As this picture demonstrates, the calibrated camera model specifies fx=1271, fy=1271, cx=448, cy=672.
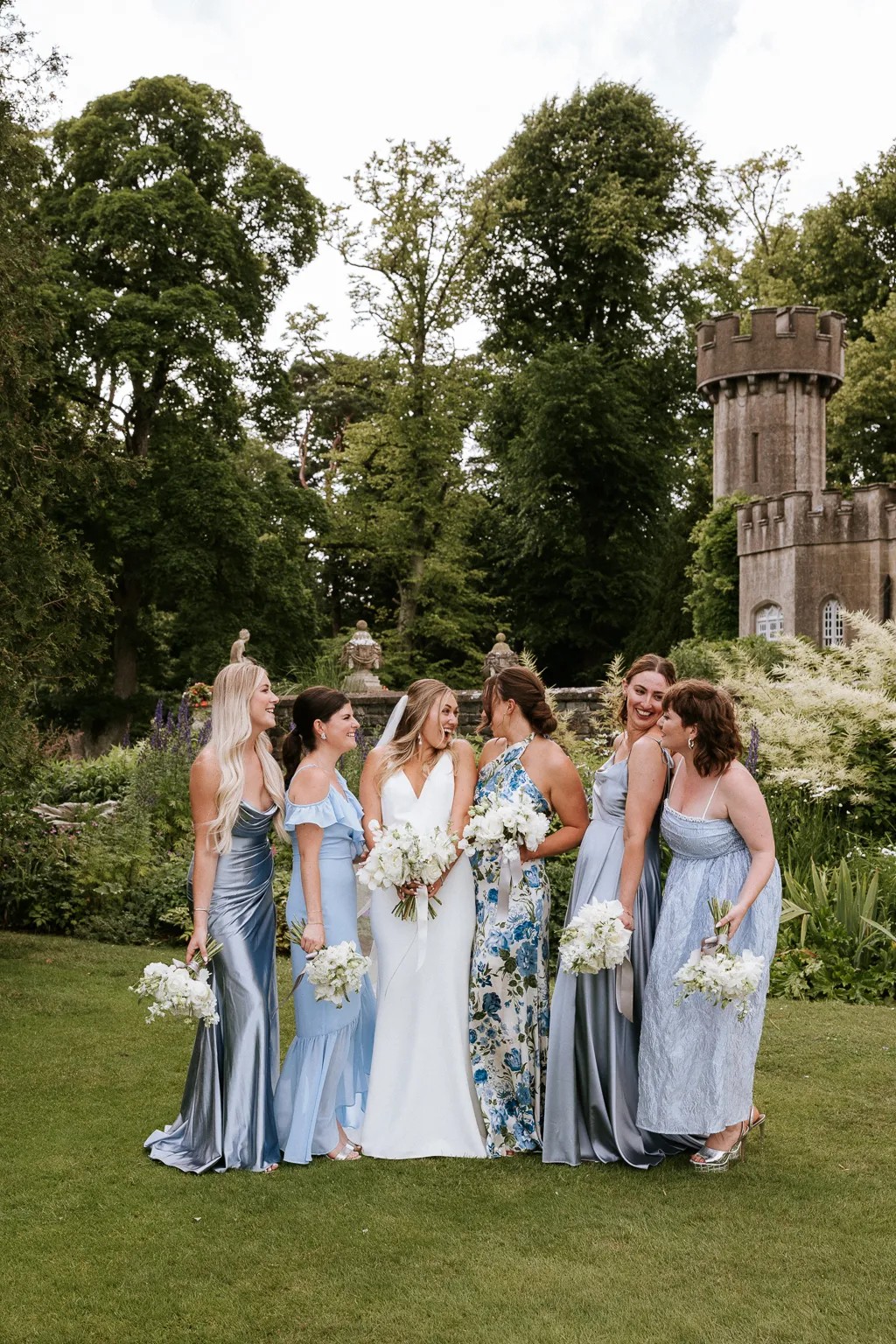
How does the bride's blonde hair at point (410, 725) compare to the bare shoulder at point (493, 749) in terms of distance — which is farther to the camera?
the bare shoulder at point (493, 749)

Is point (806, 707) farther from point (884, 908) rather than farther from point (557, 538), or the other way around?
point (557, 538)

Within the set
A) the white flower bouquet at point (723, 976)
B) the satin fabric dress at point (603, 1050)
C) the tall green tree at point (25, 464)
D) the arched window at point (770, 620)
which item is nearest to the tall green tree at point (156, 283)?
the arched window at point (770, 620)

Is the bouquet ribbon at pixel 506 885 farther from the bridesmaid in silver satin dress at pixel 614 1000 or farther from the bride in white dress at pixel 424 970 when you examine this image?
the bridesmaid in silver satin dress at pixel 614 1000

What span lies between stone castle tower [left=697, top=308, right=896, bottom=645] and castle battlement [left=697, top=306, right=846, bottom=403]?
0.02 metres

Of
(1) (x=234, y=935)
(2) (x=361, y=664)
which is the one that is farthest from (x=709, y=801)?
(2) (x=361, y=664)

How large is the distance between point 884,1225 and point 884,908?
419 cm

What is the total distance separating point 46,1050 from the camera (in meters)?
6.82

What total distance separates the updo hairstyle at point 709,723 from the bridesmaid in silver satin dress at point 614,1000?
238mm

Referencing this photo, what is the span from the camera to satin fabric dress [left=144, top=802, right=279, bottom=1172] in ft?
16.1

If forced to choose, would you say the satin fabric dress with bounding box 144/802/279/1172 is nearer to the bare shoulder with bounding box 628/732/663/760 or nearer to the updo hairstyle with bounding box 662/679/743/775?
the bare shoulder with bounding box 628/732/663/760

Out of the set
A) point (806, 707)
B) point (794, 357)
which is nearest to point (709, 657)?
point (806, 707)

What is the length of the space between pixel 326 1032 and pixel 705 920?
158cm

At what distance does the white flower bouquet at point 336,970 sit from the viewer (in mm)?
4797

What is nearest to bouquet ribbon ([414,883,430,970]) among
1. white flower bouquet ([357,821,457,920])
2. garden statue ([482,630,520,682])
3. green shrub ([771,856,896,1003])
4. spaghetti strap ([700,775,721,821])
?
white flower bouquet ([357,821,457,920])
